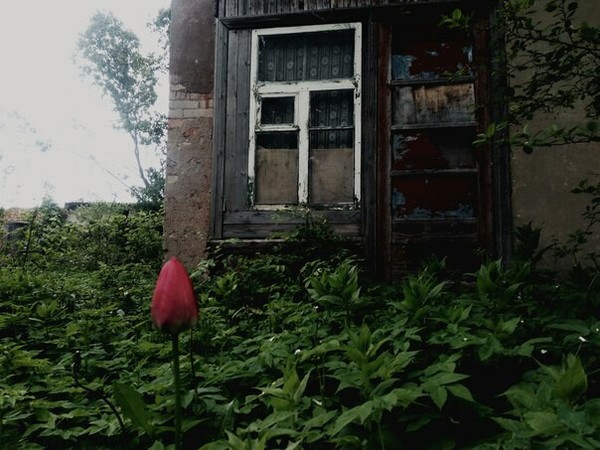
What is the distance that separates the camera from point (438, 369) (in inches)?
64.8

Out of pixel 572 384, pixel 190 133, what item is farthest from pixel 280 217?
pixel 572 384

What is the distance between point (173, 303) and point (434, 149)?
4506 mm

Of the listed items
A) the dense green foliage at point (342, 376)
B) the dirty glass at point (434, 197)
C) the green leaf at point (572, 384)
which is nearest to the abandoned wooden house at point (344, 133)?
the dirty glass at point (434, 197)

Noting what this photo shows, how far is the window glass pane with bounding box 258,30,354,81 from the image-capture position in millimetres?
5371

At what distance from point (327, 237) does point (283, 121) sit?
1418 mm

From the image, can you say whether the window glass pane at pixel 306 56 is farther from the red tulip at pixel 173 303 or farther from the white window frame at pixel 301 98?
the red tulip at pixel 173 303

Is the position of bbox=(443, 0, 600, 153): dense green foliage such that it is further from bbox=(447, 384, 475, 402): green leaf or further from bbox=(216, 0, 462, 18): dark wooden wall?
bbox=(216, 0, 462, 18): dark wooden wall

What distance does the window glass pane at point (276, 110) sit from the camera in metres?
5.42

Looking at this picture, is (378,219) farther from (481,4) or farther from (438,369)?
(438,369)

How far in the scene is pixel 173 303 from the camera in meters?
0.96

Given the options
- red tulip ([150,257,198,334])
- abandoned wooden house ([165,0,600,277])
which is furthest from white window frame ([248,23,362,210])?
red tulip ([150,257,198,334])

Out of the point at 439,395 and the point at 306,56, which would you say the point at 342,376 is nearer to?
the point at 439,395

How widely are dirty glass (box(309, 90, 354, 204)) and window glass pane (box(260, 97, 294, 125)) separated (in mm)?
246

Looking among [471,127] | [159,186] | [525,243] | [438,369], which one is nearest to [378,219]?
[471,127]
